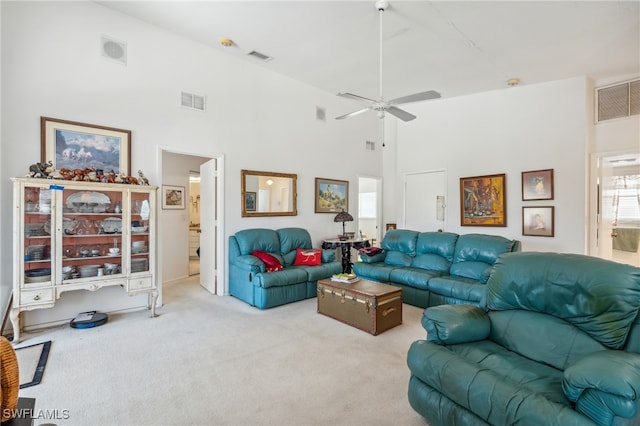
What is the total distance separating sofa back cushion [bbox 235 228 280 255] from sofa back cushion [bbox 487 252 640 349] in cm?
341

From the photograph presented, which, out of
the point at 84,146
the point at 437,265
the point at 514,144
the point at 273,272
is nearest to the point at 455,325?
the point at 437,265

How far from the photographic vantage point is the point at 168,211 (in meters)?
5.79

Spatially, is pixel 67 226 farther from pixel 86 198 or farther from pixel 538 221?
pixel 538 221

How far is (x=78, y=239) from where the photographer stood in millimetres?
3535

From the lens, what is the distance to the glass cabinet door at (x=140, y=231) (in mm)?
3785

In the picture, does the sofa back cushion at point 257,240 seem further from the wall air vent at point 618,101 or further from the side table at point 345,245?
the wall air vent at point 618,101

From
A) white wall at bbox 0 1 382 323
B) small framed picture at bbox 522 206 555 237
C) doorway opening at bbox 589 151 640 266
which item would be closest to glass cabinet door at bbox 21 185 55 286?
white wall at bbox 0 1 382 323

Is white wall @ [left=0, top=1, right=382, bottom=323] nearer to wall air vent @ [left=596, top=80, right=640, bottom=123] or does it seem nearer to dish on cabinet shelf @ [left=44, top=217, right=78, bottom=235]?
dish on cabinet shelf @ [left=44, top=217, right=78, bottom=235]

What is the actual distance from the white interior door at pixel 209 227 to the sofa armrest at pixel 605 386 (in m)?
4.56

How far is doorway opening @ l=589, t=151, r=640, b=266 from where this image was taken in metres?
5.09

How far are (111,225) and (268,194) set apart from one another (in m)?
2.43

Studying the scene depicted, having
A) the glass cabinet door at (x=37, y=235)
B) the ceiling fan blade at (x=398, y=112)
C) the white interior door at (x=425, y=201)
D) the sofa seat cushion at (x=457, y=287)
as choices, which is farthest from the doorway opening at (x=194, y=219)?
the sofa seat cushion at (x=457, y=287)

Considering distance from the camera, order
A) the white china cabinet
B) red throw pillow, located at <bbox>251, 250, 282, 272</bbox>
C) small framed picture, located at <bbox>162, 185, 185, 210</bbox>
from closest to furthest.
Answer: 1. the white china cabinet
2. red throw pillow, located at <bbox>251, 250, 282, 272</bbox>
3. small framed picture, located at <bbox>162, 185, 185, 210</bbox>

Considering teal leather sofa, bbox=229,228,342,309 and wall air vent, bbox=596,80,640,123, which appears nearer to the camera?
teal leather sofa, bbox=229,228,342,309
